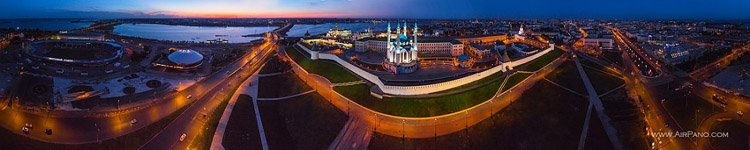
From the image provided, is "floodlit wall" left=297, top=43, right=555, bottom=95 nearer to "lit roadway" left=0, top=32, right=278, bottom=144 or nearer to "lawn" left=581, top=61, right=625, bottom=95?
"lawn" left=581, top=61, right=625, bottom=95

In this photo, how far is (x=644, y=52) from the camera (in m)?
56.2

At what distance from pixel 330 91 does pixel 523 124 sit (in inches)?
509

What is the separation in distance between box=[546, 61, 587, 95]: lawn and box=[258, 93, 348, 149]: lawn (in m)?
17.3

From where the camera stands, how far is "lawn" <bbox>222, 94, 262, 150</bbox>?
22500 mm

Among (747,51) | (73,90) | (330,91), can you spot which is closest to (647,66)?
(747,51)

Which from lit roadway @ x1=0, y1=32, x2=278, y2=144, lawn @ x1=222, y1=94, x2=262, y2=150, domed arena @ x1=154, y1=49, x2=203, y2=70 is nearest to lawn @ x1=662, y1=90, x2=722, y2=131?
lawn @ x1=222, y1=94, x2=262, y2=150

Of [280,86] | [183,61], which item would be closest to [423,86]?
[280,86]

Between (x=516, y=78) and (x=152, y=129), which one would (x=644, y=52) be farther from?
(x=152, y=129)

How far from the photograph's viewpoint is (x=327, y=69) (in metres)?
37.7

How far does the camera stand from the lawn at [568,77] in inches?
1272

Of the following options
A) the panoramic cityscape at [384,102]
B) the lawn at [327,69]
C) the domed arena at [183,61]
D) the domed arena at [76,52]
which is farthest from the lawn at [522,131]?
the domed arena at [76,52]

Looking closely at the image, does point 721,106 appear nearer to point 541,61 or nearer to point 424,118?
point 541,61

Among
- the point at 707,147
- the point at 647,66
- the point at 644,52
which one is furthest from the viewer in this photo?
the point at 644,52

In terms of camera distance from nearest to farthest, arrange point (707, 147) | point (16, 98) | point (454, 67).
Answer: point (707, 147) → point (16, 98) → point (454, 67)
